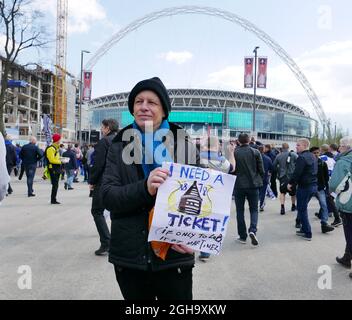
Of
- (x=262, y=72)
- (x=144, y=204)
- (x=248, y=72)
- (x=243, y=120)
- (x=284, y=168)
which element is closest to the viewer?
(x=144, y=204)

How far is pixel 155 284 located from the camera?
2.19 metres

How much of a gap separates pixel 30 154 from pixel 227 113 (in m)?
96.7

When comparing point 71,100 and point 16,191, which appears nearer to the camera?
point 16,191

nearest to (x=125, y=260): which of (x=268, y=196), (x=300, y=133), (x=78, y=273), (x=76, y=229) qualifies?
(x=78, y=273)

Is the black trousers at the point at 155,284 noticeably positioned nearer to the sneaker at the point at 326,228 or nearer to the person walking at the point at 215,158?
the person walking at the point at 215,158

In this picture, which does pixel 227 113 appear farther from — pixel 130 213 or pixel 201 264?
pixel 130 213

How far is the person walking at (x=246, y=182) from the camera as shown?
23.1 feet

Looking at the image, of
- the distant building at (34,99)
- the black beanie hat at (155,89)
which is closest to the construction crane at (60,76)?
the distant building at (34,99)

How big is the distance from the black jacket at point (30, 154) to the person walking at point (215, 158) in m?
9.76

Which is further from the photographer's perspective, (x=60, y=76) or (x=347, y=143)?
(x=60, y=76)

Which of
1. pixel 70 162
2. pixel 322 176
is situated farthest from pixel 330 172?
pixel 70 162

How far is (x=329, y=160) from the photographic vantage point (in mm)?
10469
